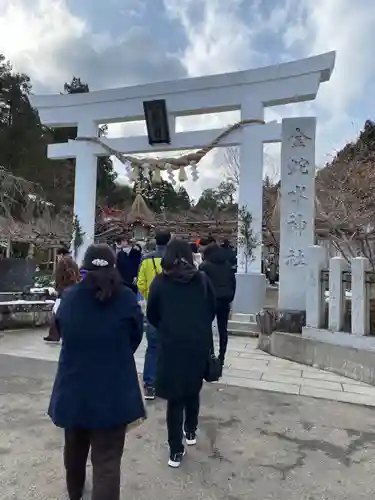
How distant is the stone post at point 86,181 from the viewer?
11633 millimetres

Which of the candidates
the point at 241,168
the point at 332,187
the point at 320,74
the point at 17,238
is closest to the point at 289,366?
the point at 241,168

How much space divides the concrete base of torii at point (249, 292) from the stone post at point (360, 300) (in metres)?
3.94

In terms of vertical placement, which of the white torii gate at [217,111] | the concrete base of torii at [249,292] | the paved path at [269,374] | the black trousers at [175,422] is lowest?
the paved path at [269,374]

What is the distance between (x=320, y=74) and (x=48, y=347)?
7.52 m

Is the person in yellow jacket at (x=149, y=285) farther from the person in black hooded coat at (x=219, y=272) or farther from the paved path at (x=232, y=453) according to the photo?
the person in black hooded coat at (x=219, y=272)

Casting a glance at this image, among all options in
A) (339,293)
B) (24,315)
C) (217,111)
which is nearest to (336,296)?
(339,293)

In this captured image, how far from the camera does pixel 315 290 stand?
20.9ft

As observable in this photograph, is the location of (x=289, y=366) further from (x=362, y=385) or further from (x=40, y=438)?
(x=40, y=438)

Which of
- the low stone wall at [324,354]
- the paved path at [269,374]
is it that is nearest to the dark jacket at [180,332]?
the paved path at [269,374]

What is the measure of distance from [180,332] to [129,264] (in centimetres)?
389

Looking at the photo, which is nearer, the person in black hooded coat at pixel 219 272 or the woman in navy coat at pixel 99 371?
the woman in navy coat at pixel 99 371

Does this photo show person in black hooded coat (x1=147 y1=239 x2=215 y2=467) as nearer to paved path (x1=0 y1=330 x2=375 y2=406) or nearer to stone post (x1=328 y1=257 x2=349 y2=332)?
paved path (x1=0 y1=330 x2=375 y2=406)

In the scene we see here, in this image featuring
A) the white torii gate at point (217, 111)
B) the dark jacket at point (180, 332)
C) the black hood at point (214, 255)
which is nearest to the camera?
the dark jacket at point (180, 332)

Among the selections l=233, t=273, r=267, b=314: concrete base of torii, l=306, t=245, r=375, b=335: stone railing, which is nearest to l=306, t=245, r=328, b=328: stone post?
l=306, t=245, r=375, b=335: stone railing
